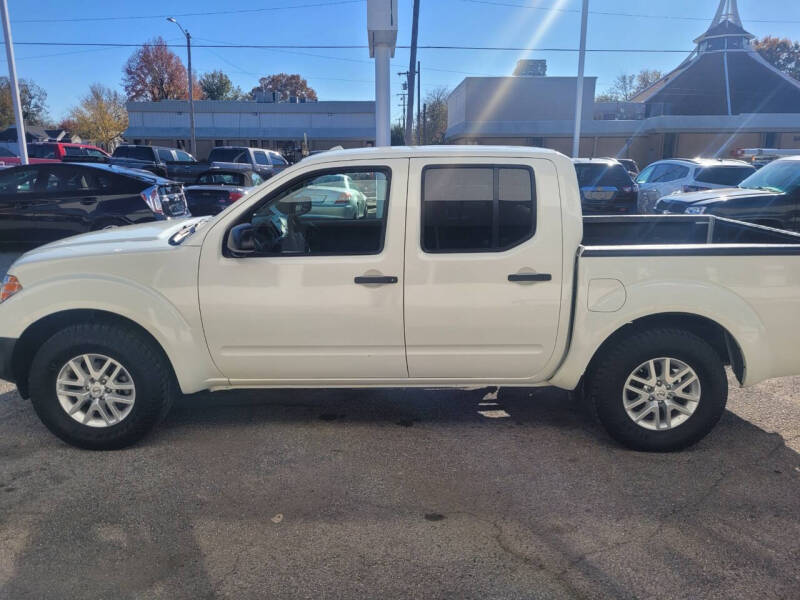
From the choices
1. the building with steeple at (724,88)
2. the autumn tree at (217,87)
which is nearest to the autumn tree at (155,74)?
the autumn tree at (217,87)

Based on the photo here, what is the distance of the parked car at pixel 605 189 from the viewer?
13.5 meters

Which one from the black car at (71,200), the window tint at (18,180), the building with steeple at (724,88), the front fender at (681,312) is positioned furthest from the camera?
the building with steeple at (724,88)

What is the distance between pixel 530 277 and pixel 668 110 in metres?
49.8

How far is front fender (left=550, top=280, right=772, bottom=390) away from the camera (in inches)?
146

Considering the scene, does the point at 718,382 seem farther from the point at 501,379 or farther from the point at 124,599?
the point at 124,599

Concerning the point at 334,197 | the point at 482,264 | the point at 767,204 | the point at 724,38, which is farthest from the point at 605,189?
the point at 724,38

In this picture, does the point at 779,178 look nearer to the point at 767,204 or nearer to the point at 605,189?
the point at 767,204

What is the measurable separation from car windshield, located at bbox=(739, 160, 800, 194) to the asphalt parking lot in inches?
234

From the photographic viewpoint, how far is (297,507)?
3367mm

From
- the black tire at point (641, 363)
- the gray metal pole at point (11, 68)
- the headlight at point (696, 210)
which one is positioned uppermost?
the gray metal pole at point (11, 68)

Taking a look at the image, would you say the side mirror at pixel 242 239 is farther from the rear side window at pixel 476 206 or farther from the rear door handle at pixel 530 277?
the rear door handle at pixel 530 277

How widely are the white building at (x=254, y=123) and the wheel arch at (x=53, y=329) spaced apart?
4354 cm

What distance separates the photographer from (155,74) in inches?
2911

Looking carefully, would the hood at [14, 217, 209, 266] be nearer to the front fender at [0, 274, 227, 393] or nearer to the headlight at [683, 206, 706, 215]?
the front fender at [0, 274, 227, 393]
